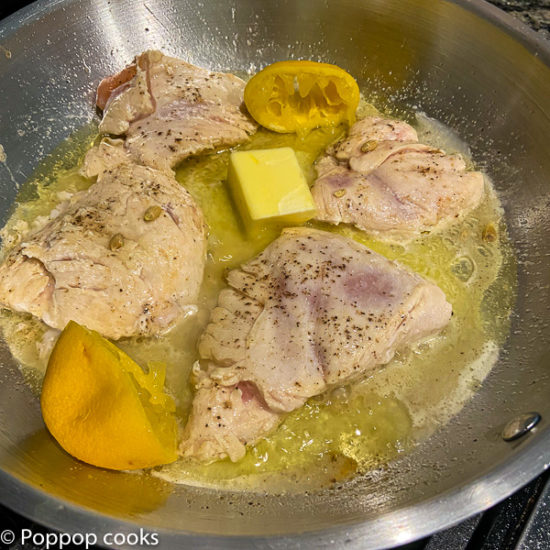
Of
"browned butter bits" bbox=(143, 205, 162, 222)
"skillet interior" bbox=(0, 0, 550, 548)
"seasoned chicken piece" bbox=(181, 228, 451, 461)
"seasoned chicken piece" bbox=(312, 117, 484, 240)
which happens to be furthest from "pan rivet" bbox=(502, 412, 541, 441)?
"browned butter bits" bbox=(143, 205, 162, 222)

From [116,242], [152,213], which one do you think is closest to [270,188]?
[152,213]

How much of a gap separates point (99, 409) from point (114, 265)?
58cm

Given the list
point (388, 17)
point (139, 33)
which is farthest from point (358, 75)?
point (139, 33)

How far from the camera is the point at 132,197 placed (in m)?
2.03

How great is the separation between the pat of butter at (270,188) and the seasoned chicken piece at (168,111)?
0.28m

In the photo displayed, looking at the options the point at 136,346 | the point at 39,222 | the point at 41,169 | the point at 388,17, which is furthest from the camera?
the point at 388,17

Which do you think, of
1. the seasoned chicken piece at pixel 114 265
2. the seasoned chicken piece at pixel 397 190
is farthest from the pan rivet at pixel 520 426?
the seasoned chicken piece at pixel 114 265

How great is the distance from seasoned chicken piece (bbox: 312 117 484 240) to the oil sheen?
3.2 inches

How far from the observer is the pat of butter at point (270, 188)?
212cm

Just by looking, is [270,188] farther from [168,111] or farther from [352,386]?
[352,386]

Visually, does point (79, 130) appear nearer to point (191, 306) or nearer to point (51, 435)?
point (191, 306)

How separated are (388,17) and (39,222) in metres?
1.97

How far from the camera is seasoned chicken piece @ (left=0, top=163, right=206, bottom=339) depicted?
6.01 ft

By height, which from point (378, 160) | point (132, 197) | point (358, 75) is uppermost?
point (132, 197)
